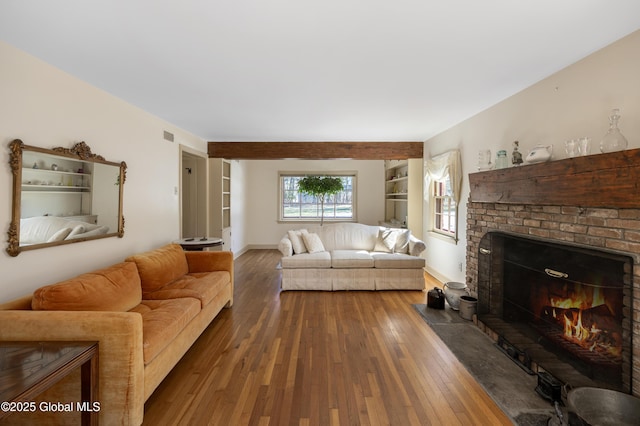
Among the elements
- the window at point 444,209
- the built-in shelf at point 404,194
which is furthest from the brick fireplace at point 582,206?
the built-in shelf at point 404,194

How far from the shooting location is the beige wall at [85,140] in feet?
6.90

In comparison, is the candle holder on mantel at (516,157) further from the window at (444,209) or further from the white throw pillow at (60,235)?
the white throw pillow at (60,235)

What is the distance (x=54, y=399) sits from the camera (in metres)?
1.70

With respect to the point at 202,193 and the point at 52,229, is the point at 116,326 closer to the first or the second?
the point at 52,229

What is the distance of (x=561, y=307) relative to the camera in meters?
2.37

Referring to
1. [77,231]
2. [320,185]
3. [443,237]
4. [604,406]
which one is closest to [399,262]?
[443,237]

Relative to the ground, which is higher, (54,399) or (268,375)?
(54,399)

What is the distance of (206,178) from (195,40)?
373cm

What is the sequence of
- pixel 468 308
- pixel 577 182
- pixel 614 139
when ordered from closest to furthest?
pixel 614 139, pixel 577 182, pixel 468 308

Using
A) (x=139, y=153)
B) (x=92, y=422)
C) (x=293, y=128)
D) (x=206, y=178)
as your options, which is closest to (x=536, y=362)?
(x=92, y=422)

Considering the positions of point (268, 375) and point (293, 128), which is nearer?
point (268, 375)

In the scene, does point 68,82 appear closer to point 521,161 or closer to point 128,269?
point 128,269

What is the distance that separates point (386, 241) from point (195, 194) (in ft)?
11.7

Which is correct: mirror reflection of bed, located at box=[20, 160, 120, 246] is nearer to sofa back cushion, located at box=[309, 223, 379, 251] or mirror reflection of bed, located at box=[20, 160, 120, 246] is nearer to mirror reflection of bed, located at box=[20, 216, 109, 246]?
mirror reflection of bed, located at box=[20, 216, 109, 246]
